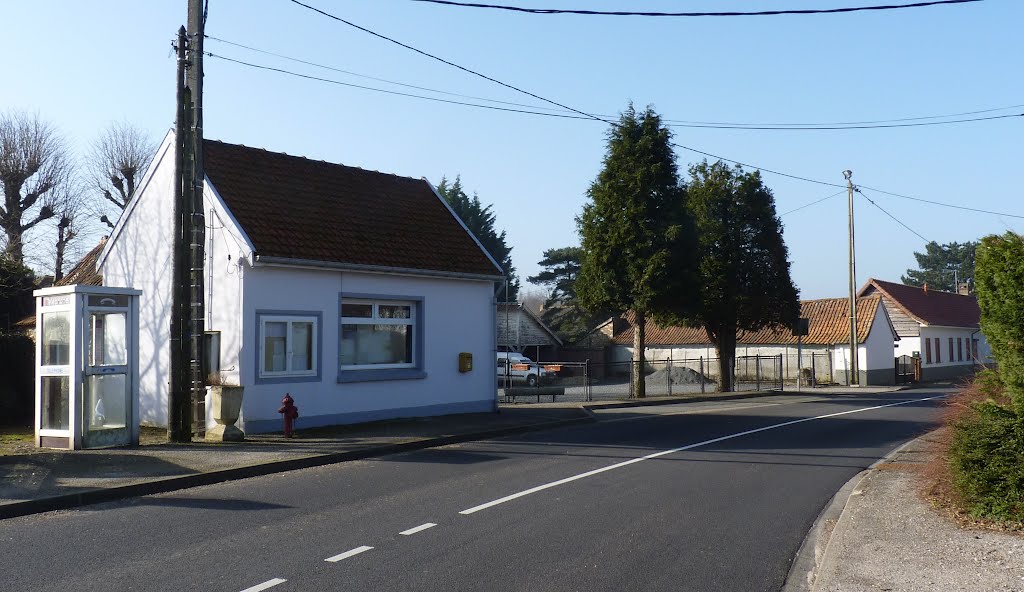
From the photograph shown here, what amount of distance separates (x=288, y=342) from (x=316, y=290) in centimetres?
120

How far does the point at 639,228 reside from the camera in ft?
92.5

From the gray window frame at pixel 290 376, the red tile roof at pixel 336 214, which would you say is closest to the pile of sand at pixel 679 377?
the red tile roof at pixel 336 214

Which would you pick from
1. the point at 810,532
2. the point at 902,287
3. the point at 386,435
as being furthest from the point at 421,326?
the point at 902,287

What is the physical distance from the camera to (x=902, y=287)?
58750 millimetres

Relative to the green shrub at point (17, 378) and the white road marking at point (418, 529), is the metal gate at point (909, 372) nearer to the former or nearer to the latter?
the green shrub at point (17, 378)

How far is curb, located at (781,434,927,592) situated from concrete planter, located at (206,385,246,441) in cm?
956

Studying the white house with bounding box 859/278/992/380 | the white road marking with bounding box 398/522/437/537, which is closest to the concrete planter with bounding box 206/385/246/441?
the white road marking with bounding box 398/522/437/537

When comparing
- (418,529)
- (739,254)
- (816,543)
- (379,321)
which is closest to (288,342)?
(379,321)

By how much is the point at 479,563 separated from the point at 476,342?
530 inches

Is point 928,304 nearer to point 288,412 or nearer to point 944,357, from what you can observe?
point 944,357

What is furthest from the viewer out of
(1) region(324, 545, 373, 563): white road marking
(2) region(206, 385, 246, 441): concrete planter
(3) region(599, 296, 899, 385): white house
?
(3) region(599, 296, 899, 385): white house

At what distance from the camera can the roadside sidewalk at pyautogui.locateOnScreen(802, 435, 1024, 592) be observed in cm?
629

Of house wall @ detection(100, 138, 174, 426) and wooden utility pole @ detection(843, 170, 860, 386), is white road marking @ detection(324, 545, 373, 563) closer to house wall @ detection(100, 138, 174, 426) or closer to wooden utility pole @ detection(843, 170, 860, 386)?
house wall @ detection(100, 138, 174, 426)

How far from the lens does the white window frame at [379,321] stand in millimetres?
17531
